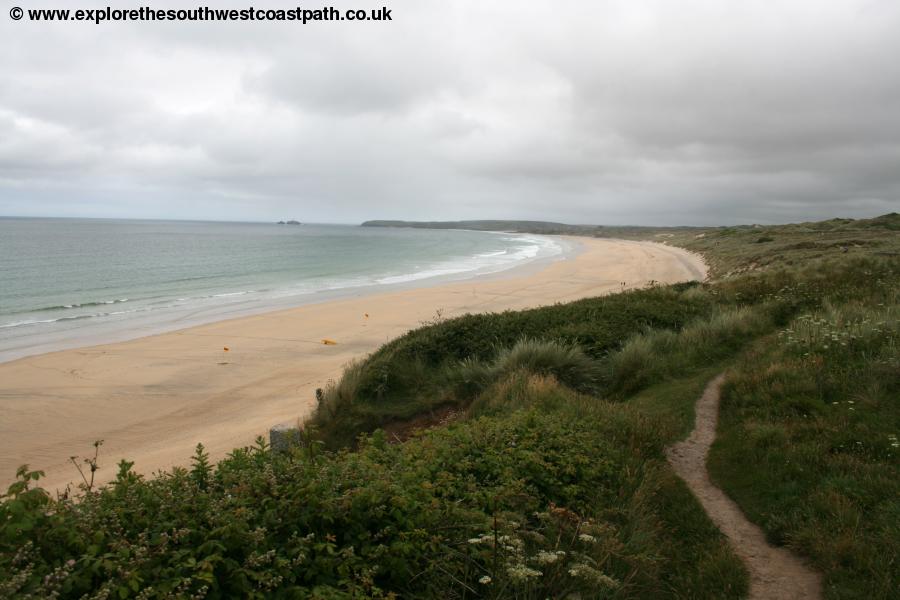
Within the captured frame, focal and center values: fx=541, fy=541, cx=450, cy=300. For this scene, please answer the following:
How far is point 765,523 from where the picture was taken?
4594 millimetres

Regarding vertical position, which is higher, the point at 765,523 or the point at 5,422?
the point at 765,523

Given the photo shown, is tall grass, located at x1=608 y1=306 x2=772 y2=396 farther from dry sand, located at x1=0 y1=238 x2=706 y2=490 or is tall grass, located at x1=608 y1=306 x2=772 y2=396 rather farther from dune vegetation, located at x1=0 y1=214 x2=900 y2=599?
dry sand, located at x1=0 y1=238 x2=706 y2=490

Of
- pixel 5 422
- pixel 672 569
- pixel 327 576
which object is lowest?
pixel 5 422

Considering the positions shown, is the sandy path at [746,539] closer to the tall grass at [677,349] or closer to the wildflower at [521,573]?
the wildflower at [521,573]

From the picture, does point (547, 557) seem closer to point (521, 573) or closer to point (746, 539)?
point (521, 573)

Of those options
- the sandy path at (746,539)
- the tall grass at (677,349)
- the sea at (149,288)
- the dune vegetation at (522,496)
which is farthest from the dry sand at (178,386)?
the sandy path at (746,539)

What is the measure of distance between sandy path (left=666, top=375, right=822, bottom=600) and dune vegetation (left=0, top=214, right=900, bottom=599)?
4.6 inches

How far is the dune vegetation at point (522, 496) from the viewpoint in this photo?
8.94 ft

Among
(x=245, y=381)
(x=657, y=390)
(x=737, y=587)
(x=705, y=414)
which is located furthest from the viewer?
(x=245, y=381)

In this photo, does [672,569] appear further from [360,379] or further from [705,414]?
[360,379]

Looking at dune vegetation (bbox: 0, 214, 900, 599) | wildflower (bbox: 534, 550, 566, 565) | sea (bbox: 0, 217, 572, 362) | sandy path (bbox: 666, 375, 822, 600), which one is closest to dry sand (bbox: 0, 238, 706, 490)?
sea (bbox: 0, 217, 572, 362)

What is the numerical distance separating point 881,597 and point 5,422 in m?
15.0

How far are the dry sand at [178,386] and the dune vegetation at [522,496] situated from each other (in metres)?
3.96

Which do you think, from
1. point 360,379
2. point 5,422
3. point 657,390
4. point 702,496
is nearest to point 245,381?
point 5,422
